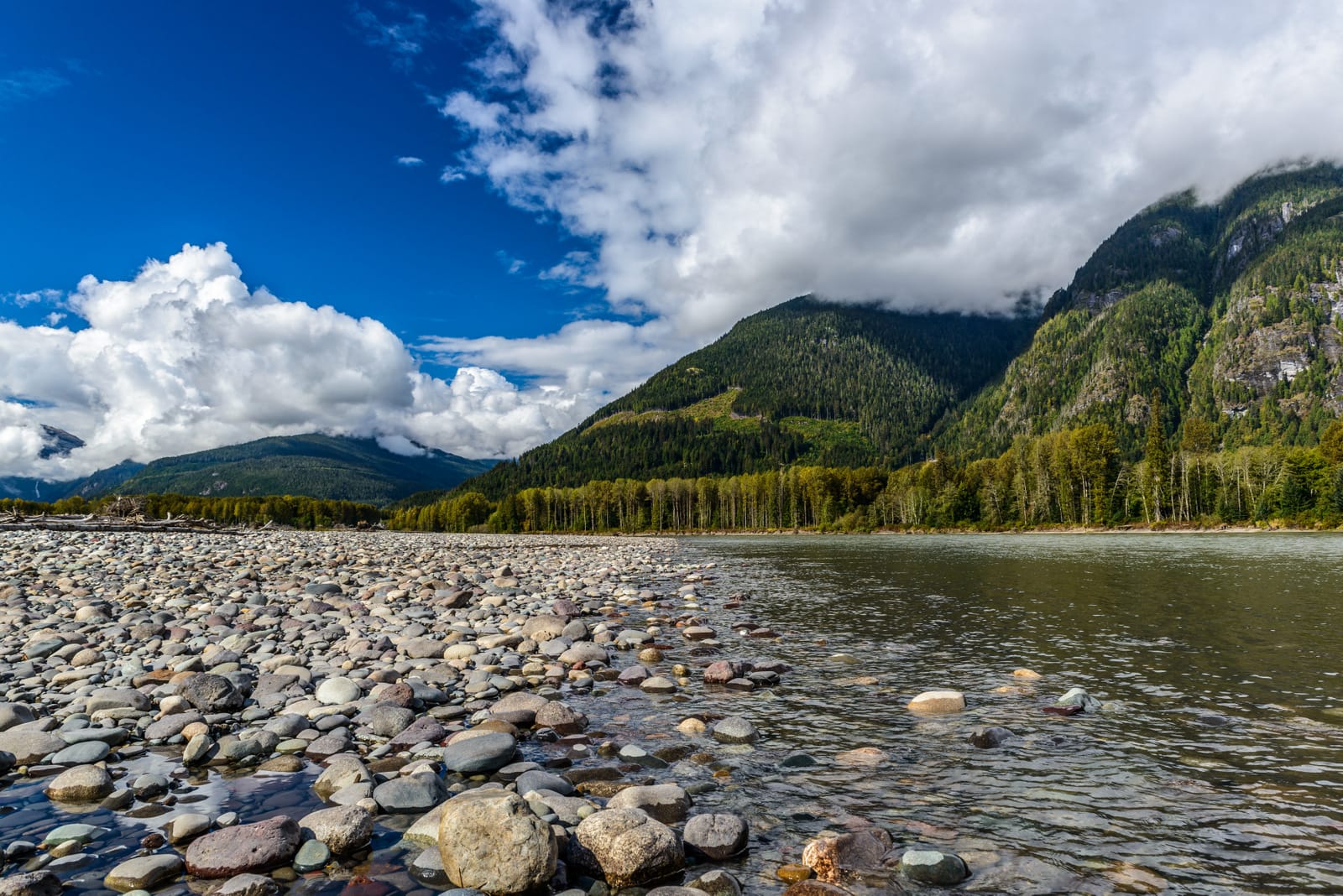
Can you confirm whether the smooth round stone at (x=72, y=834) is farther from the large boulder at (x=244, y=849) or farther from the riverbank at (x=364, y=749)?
the large boulder at (x=244, y=849)

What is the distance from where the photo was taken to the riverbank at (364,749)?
18.7ft

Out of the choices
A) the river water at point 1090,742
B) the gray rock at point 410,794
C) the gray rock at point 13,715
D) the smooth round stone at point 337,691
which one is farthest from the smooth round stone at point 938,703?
the gray rock at point 13,715

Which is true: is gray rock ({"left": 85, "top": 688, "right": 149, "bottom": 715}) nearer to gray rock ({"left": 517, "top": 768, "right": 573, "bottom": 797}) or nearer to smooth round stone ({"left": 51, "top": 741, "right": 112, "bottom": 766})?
smooth round stone ({"left": 51, "top": 741, "right": 112, "bottom": 766})

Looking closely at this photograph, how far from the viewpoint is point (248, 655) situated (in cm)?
1385

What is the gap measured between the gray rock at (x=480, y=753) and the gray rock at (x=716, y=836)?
9.70ft

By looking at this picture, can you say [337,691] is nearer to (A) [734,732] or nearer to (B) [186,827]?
(B) [186,827]

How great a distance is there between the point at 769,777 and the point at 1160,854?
3.84 metres

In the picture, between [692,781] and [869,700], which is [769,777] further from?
[869,700]

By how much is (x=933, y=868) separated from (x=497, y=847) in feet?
12.3

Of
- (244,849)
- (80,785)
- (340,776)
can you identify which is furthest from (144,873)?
(80,785)

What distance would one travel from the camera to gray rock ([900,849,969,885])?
5.62 m

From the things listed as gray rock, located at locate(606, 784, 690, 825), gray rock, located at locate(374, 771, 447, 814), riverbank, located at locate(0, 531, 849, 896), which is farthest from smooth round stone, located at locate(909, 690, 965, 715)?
gray rock, located at locate(374, 771, 447, 814)

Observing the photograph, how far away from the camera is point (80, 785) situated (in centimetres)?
707

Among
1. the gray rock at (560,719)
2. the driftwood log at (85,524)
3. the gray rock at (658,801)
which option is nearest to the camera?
the gray rock at (658,801)
